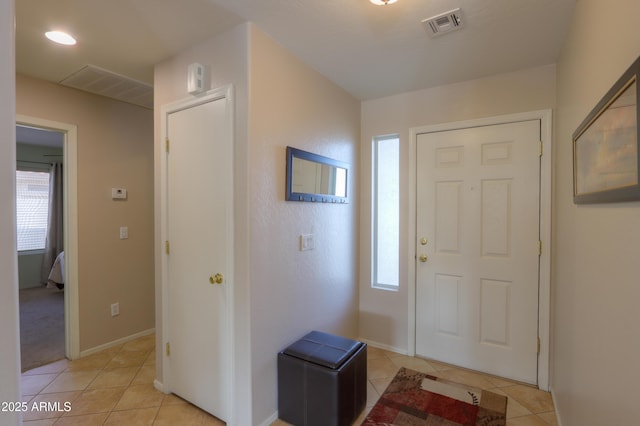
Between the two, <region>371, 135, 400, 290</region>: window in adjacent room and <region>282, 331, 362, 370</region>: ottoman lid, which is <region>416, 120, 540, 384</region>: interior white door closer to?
<region>371, 135, 400, 290</region>: window in adjacent room

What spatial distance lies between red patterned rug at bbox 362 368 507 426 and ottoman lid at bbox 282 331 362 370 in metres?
0.46

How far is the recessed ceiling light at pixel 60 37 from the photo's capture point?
1.81 m

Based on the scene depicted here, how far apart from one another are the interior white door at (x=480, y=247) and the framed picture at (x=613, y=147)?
984mm

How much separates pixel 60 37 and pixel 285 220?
5.77 ft

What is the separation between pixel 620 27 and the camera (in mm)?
976

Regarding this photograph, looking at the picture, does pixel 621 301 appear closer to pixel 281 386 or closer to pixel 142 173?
pixel 281 386

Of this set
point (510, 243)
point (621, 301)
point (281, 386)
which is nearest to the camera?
point (621, 301)

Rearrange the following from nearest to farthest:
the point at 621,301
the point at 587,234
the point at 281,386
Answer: the point at 621,301 < the point at 587,234 < the point at 281,386

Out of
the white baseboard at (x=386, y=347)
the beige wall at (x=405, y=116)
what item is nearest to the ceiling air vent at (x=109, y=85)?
the beige wall at (x=405, y=116)

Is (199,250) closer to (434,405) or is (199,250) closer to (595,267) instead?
(434,405)

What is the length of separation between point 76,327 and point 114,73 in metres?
2.18

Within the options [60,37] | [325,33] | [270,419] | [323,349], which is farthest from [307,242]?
[60,37]

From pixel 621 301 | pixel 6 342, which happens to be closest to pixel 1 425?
pixel 6 342

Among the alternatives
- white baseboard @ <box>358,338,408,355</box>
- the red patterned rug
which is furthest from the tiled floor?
white baseboard @ <box>358,338,408,355</box>
